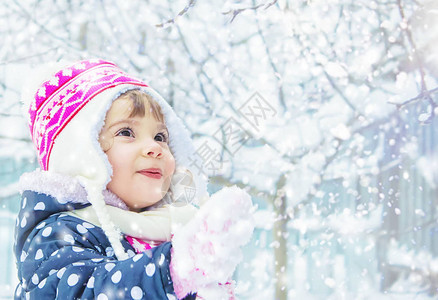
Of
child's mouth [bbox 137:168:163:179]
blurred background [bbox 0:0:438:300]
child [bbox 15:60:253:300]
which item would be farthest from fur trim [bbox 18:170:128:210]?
blurred background [bbox 0:0:438:300]

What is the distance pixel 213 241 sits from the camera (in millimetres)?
696

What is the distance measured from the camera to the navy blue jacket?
2.48 ft

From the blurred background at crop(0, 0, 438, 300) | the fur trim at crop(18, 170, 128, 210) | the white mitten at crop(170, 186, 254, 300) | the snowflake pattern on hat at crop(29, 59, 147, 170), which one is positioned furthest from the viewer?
the blurred background at crop(0, 0, 438, 300)

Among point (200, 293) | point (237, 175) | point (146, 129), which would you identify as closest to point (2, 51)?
point (237, 175)

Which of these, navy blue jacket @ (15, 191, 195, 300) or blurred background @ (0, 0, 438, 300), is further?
blurred background @ (0, 0, 438, 300)

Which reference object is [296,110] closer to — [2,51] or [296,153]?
[296,153]

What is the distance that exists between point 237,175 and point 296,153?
0.31 metres

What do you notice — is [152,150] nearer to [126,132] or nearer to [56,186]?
[126,132]

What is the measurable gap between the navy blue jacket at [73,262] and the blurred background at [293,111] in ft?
4.18

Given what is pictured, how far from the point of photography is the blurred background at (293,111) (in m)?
2.42

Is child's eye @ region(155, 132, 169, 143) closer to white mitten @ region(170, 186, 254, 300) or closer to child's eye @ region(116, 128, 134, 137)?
child's eye @ region(116, 128, 134, 137)

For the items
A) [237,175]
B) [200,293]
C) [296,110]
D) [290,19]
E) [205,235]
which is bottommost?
[237,175]

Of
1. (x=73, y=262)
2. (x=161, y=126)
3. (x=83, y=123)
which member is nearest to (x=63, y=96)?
(x=83, y=123)

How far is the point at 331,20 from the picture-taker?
252 cm
